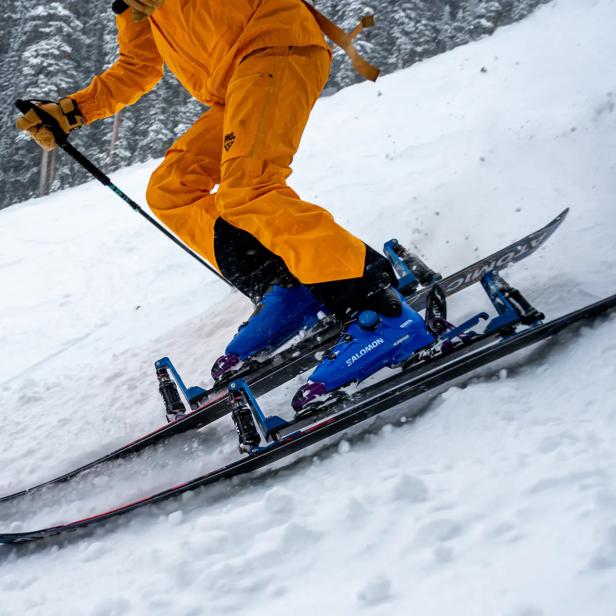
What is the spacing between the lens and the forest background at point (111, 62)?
2514 centimetres

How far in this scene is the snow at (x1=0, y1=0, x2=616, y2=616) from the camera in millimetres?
1033

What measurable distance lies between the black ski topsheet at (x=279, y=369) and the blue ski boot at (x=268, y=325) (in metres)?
0.08

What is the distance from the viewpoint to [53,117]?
2600 mm

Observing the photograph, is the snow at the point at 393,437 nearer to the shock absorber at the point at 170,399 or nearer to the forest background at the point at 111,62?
the shock absorber at the point at 170,399

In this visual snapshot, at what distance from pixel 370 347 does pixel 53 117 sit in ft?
6.35

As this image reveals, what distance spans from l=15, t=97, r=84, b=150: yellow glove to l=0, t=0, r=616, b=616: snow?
1.37 metres

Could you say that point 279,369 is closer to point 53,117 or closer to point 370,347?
point 370,347

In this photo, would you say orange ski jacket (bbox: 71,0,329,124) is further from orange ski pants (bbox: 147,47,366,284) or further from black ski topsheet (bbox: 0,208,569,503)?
black ski topsheet (bbox: 0,208,569,503)

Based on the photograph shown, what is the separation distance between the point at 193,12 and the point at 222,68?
22cm

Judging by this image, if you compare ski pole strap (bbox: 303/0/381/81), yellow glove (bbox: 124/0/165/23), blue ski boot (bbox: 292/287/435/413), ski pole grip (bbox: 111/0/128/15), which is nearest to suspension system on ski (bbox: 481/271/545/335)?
blue ski boot (bbox: 292/287/435/413)

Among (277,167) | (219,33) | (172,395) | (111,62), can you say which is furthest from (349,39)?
(111,62)

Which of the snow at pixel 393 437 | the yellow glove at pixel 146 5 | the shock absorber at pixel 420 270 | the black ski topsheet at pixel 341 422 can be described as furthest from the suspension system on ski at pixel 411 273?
the yellow glove at pixel 146 5

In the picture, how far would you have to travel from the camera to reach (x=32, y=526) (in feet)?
6.85

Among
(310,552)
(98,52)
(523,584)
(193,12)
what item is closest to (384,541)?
(310,552)
